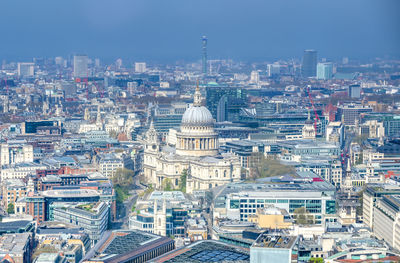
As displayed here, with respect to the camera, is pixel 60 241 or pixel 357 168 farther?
pixel 357 168

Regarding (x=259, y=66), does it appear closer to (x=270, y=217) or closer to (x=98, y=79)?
(x=98, y=79)

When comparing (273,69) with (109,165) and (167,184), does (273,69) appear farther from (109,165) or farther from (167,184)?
(167,184)

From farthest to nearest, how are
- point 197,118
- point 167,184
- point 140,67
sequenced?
point 140,67, point 197,118, point 167,184

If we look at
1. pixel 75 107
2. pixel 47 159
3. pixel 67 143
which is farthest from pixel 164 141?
pixel 75 107

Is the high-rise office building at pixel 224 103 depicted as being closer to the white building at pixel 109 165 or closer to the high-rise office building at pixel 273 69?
the white building at pixel 109 165

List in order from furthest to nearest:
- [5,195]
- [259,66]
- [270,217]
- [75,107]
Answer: [259,66]
[75,107]
[5,195]
[270,217]

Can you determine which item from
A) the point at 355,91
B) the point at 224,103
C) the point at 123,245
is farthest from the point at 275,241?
the point at 355,91
